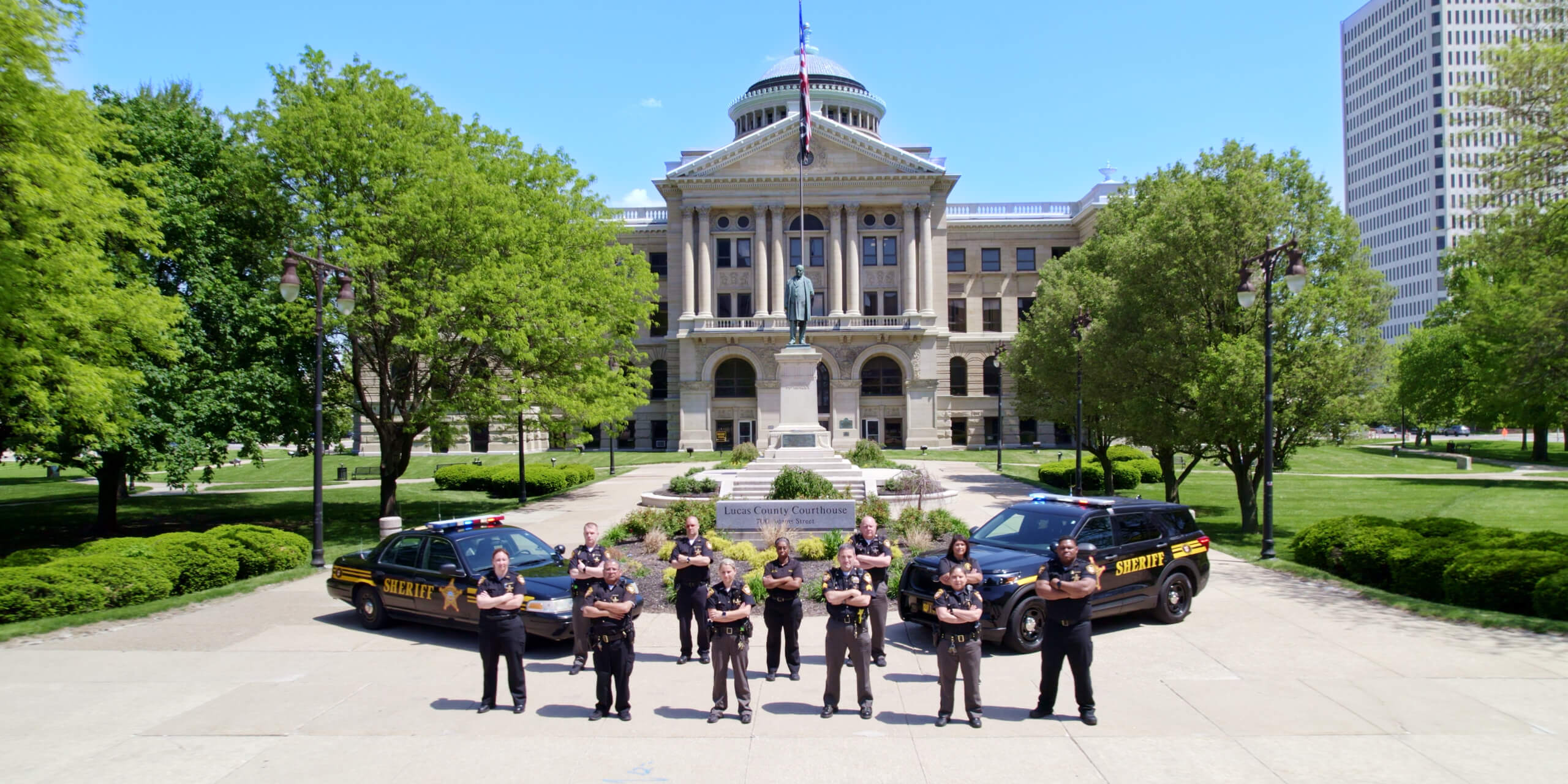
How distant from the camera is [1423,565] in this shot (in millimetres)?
14117

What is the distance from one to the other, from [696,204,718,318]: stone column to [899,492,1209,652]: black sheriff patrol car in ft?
162

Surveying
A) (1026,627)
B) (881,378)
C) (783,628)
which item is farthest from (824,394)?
(783,628)

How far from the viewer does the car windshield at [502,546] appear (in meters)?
11.8

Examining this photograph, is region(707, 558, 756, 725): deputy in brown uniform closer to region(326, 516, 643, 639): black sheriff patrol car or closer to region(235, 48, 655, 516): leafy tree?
region(326, 516, 643, 639): black sheriff patrol car

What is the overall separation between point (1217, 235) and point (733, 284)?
43.5 m

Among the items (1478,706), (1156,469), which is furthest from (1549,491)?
(1478,706)

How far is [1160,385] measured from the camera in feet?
77.8

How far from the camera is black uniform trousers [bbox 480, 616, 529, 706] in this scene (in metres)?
8.52

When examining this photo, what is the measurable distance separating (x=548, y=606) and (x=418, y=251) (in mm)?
16471

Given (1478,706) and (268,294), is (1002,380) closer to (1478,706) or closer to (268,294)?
(268,294)

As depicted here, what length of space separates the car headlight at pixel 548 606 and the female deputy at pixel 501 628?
196cm

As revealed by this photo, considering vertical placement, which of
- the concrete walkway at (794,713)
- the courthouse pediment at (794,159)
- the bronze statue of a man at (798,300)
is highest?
the courthouse pediment at (794,159)

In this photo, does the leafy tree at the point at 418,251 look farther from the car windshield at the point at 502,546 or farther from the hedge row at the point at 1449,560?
the hedge row at the point at 1449,560

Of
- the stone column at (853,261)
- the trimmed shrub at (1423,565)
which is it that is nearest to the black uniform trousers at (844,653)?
the trimmed shrub at (1423,565)
